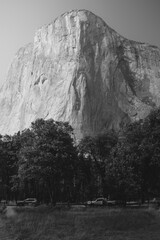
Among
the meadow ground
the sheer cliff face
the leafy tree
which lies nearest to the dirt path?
the meadow ground

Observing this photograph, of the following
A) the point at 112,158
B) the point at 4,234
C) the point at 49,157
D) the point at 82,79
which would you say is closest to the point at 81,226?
the point at 4,234

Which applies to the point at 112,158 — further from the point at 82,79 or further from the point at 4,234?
the point at 82,79

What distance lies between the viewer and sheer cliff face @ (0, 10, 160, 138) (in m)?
110

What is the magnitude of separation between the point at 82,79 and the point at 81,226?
9632 cm

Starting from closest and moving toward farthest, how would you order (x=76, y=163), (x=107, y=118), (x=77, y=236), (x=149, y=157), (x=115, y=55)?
(x=77, y=236) < (x=149, y=157) < (x=76, y=163) < (x=107, y=118) < (x=115, y=55)

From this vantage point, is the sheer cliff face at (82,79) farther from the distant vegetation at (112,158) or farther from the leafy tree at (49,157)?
the leafy tree at (49,157)

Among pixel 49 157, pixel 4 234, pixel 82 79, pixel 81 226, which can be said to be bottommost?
pixel 4 234

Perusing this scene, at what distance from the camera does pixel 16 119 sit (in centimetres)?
11831

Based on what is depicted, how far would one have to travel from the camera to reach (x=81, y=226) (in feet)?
56.6

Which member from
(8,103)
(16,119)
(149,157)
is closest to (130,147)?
(149,157)

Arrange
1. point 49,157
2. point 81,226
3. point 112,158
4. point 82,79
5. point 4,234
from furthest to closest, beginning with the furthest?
point 82,79, point 112,158, point 49,157, point 81,226, point 4,234

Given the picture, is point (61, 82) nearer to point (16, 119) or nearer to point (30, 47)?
point (16, 119)

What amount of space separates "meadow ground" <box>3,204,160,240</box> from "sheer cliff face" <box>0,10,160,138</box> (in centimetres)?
8299

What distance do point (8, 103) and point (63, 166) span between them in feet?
294
